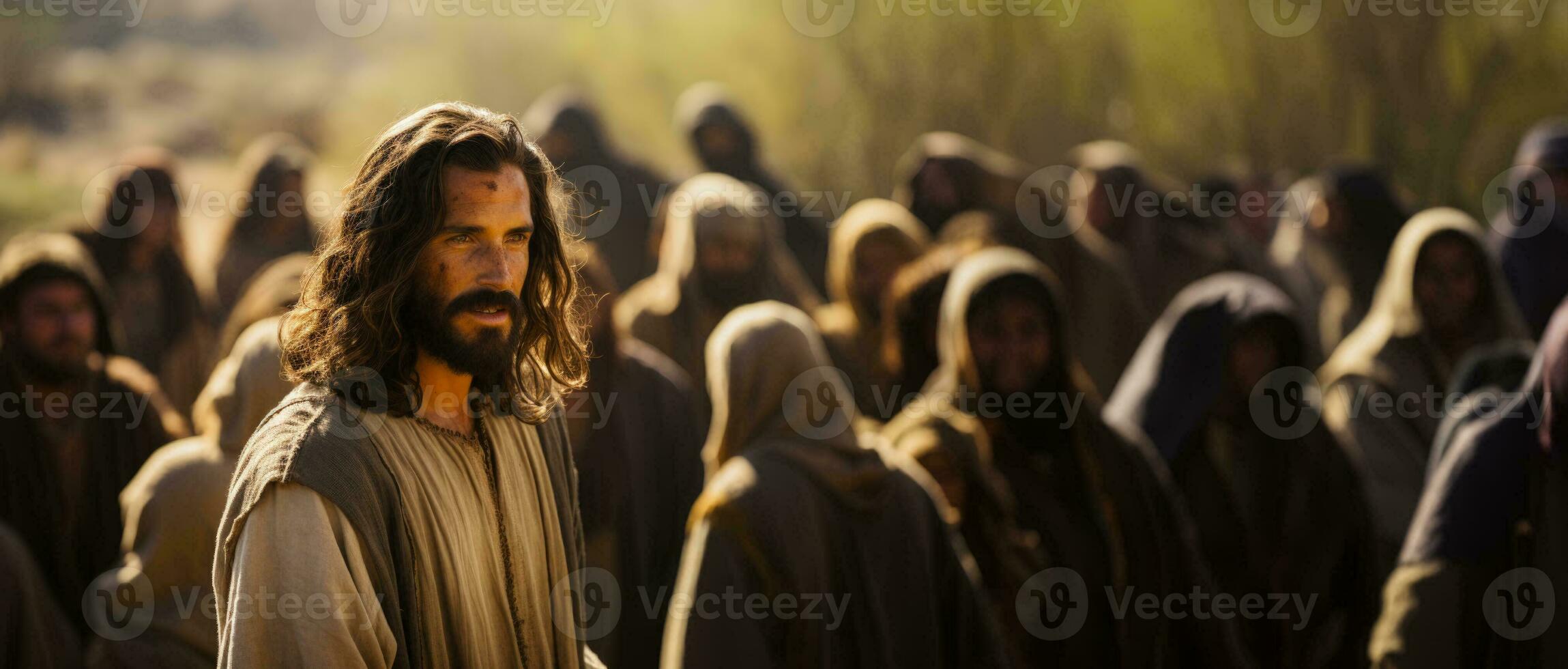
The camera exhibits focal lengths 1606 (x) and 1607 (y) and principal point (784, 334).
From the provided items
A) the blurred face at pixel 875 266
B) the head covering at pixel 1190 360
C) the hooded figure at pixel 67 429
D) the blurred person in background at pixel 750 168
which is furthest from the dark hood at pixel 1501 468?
the blurred person in background at pixel 750 168

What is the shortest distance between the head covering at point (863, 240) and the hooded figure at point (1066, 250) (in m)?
1.03

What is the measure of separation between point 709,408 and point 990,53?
16573 millimetres

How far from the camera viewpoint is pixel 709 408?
689 centimetres

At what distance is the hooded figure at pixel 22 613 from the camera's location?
427 cm

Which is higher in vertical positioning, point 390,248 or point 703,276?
point 390,248

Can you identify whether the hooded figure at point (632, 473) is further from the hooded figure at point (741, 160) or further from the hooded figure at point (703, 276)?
the hooded figure at point (741, 160)

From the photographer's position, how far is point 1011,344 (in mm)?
5090

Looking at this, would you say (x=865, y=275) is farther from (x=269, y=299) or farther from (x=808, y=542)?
(x=808, y=542)

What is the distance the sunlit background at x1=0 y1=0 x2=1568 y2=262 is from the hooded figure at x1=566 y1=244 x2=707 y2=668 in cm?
1193

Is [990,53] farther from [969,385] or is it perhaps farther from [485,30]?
[969,385]

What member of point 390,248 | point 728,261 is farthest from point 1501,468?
point 728,261

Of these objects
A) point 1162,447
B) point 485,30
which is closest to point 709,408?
point 1162,447

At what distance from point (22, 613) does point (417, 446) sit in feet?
7.57

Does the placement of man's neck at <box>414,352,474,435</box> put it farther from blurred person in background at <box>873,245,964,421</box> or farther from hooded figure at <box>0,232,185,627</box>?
blurred person in background at <box>873,245,964,421</box>
